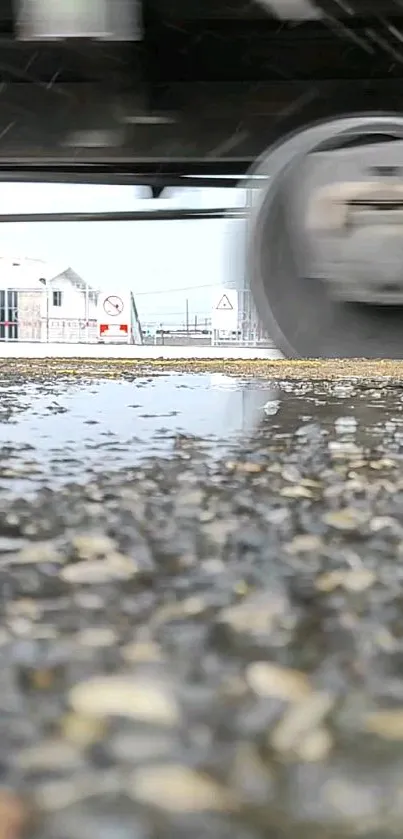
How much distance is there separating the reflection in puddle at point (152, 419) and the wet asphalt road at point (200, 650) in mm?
19

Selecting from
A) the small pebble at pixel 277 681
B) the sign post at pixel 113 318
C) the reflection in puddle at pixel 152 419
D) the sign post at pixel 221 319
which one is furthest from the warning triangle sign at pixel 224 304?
the small pebble at pixel 277 681

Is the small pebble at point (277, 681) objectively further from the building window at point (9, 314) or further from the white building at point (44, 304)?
→ the building window at point (9, 314)

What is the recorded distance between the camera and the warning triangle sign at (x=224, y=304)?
19.9 feet

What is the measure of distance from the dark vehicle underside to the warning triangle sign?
315cm

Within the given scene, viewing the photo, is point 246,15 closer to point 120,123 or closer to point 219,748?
point 120,123

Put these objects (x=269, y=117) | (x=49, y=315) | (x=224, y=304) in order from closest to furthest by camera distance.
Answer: (x=269, y=117), (x=224, y=304), (x=49, y=315)

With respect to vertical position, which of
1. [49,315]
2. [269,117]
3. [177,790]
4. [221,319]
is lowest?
[177,790]

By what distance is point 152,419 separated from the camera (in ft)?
3.75

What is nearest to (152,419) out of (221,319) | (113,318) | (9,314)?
(221,319)

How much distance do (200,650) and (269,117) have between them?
8.31ft

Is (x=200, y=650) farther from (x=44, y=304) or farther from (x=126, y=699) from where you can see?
(x=44, y=304)

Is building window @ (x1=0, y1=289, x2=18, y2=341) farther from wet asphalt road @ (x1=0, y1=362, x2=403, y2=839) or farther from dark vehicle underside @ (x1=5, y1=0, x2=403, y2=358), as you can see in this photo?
wet asphalt road @ (x1=0, y1=362, x2=403, y2=839)

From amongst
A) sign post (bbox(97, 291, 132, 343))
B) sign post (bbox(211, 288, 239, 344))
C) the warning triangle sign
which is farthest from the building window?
the warning triangle sign

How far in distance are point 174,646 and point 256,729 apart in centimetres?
7
